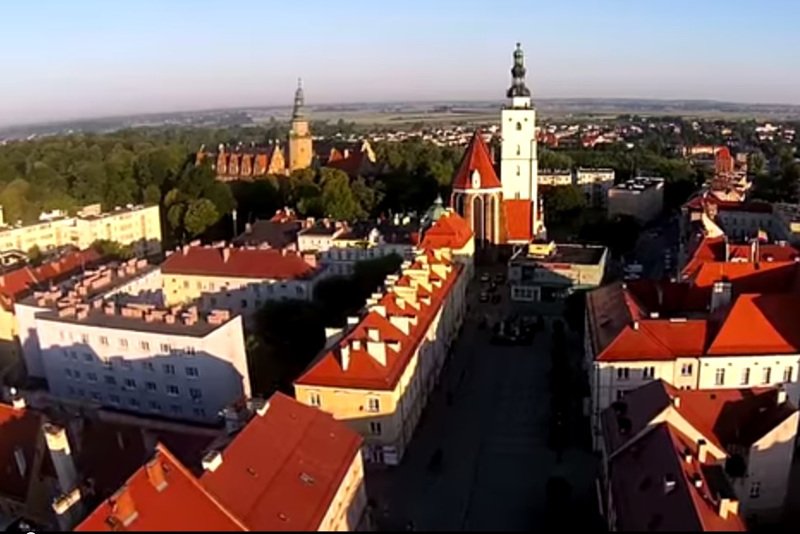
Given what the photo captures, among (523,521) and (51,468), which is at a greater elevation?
(51,468)

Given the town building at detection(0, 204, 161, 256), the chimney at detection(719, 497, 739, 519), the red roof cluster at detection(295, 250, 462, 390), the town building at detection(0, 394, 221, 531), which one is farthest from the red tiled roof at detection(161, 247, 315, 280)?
the chimney at detection(719, 497, 739, 519)

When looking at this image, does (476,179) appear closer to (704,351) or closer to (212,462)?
(704,351)

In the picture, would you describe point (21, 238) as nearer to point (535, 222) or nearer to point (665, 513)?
point (535, 222)

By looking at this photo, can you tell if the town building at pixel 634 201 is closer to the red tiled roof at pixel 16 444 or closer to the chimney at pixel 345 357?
the chimney at pixel 345 357

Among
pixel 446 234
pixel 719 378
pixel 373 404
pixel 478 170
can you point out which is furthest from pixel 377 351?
pixel 478 170

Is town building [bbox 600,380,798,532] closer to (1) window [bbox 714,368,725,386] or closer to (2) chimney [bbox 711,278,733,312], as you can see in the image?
(1) window [bbox 714,368,725,386]

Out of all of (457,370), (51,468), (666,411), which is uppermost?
(666,411)

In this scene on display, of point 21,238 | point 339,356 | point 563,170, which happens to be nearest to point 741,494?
point 339,356
